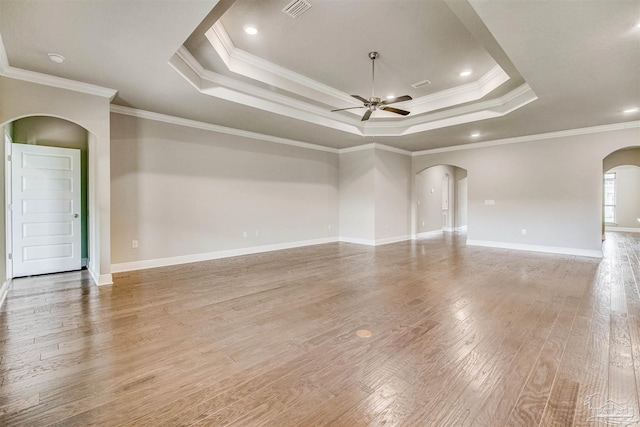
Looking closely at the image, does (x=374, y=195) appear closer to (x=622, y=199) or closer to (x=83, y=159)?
(x=83, y=159)

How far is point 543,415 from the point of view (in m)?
1.61

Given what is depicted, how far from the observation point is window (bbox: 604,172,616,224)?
1094 centimetres

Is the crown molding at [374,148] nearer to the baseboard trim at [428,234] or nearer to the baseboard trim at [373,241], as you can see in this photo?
the baseboard trim at [373,241]

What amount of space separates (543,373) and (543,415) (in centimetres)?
50

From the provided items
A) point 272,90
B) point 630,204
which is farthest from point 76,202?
point 630,204

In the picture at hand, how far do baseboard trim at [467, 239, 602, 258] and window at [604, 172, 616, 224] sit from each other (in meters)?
7.20

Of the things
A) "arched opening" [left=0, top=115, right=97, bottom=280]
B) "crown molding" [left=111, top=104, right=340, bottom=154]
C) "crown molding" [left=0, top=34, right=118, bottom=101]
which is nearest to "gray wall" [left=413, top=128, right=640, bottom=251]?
"crown molding" [left=111, top=104, right=340, bottom=154]

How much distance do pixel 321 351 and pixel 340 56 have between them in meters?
3.70

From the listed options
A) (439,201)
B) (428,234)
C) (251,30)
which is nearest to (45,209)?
(251,30)

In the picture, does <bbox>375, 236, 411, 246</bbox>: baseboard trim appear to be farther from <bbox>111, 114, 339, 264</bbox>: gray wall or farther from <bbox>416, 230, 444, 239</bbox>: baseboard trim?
<bbox>111, 114, 339, 264</bbox>: gray wall

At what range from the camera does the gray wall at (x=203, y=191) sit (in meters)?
4.94

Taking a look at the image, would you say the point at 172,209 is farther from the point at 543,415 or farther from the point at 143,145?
the point at 543,415

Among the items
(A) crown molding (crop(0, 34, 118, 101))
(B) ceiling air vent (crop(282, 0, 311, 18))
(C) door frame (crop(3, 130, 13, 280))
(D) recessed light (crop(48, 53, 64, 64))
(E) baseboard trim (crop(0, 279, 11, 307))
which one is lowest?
(E) baseboard trim (crop(0, 279, 11, 307))

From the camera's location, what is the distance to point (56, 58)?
3.16 meters
